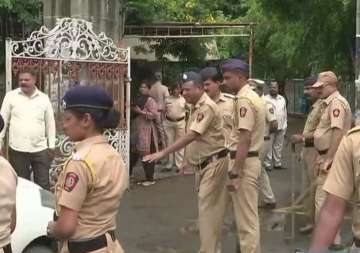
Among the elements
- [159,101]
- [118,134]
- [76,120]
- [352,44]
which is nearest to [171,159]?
[159,101]

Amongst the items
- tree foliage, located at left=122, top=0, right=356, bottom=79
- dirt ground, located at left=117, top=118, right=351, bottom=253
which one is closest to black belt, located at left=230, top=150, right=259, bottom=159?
dirt ground, located at left=117, top=118, right=351, bottom=253

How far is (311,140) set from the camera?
8.07m

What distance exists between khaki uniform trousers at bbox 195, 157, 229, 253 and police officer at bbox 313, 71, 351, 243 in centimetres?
94

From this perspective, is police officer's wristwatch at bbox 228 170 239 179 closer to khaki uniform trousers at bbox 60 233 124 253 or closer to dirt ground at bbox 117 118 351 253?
dirt ground at bbox 117 118 351 253

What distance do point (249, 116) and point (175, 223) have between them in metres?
3.27

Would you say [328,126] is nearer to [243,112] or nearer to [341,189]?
[243,112]

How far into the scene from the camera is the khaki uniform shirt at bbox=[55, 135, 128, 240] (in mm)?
3537

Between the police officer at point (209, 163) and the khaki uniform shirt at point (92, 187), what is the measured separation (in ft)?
9.84

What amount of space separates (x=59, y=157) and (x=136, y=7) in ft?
22.6

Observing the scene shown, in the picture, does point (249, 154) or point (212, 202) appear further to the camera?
point (212, 202)

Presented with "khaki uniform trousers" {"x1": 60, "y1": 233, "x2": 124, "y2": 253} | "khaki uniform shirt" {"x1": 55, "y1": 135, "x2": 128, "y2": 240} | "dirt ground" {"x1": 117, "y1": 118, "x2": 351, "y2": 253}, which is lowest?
"dirt ground" {"x1": 117, "y1": 118, "x2": 351, "y2": 253}

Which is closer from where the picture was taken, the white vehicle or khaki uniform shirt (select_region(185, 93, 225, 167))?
the white vehicle

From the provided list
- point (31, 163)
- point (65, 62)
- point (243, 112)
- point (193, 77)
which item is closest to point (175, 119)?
point (65, 62)

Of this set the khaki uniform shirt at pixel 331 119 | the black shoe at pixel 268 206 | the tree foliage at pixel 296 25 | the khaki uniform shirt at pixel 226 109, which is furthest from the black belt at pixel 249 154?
the tree foliage at pixel 296 25
